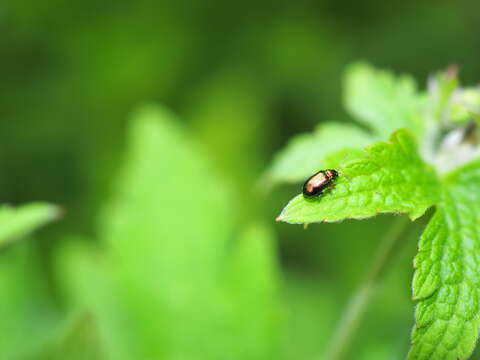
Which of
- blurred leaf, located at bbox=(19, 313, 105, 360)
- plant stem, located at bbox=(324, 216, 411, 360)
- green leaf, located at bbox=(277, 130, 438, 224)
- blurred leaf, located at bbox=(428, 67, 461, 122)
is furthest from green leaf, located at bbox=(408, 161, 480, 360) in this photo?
blurred leaf, located at bbox=(19, 313, 105, 360)

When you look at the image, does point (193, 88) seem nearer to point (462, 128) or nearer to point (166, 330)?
point (166, 330)

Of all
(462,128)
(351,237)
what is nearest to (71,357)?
(462,128)

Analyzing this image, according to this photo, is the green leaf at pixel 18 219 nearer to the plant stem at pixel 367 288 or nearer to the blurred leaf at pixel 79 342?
the blurred leaf at pixel 79 342

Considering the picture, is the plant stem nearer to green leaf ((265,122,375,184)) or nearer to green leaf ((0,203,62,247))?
green leaf ((265,122,375,184))

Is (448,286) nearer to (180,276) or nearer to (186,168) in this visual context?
(180,276)

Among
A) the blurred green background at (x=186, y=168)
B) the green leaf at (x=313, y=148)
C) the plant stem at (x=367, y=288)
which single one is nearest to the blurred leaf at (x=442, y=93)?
the green leaf at (x=313, y=148)

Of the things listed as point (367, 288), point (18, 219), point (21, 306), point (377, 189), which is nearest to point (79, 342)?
point (18, 219)
